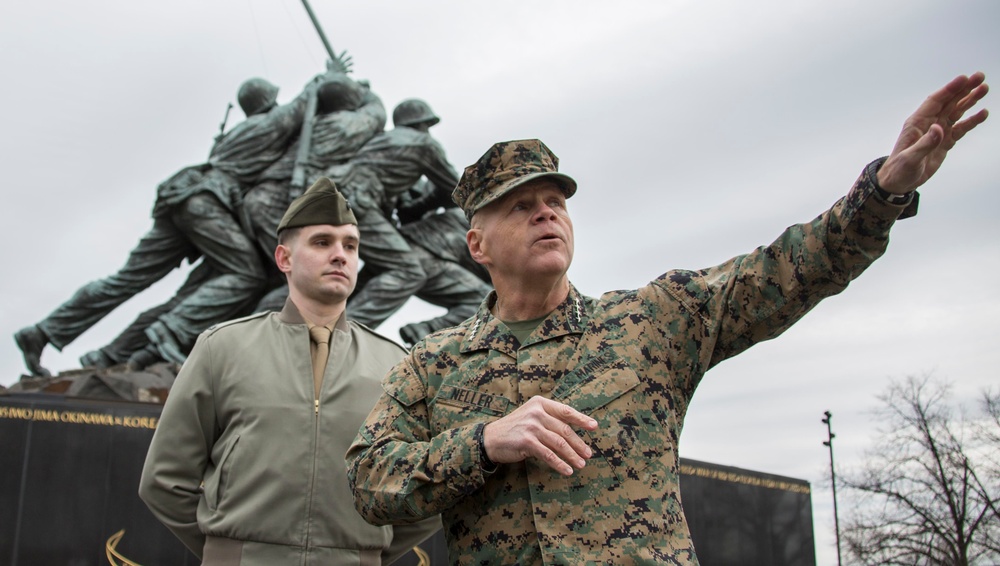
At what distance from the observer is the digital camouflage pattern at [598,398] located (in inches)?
74.7

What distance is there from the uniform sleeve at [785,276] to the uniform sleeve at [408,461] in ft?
1.90

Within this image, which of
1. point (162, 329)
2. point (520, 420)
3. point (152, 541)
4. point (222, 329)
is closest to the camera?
point (520, 420)

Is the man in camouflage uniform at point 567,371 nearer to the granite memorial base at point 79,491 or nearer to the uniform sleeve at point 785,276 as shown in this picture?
the uniform sleeve at point 785,276

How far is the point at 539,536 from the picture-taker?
1.89m

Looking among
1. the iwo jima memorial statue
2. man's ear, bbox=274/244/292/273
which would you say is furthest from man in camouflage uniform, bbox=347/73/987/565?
the iwo jima memorial statue

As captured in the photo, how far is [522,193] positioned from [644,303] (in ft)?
1.25

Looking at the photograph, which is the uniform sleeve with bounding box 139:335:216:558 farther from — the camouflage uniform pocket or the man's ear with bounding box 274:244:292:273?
the camouflage uniform pocket

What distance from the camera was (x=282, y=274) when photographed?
1054 centimetres

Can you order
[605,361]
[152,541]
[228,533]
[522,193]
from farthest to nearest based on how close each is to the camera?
[152,541]
[228,533]
[522,193]
[605,361]

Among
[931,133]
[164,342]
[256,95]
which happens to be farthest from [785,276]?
[256,95]

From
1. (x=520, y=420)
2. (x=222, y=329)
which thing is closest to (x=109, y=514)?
(x=222, y=329)

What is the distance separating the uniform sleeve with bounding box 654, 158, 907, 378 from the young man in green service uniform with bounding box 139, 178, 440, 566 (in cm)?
110

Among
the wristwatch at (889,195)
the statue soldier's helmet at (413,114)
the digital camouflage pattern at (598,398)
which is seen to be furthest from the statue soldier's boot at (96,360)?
the wristwatch at (889,195)

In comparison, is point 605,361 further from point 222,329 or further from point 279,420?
point 222,329
